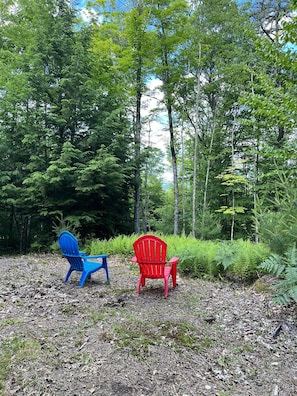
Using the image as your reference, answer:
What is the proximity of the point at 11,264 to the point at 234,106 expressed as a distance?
978 centimetres

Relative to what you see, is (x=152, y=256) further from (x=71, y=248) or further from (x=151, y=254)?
(x=71, y=248)

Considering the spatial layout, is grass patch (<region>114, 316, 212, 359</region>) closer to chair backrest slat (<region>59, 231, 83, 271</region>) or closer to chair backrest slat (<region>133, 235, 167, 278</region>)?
chair backrest slat (<region>133, 235, 167, 278</region>)

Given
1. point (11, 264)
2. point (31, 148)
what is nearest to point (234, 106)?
point (31, 148)

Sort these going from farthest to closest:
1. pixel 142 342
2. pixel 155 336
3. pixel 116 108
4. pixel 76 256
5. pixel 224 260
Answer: pixel 116 108 → pixel 224 260 → pixel 76 256 → pixel 155 336 → pixel 142 342

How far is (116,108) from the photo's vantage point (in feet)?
29.1

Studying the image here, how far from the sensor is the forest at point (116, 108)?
308 inches

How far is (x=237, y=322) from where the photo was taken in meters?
2.83

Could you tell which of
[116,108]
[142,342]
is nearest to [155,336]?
[142,342]

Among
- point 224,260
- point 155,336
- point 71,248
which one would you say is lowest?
point 155,336

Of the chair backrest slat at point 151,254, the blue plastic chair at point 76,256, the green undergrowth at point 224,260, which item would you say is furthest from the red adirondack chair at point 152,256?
the green undergrowth at point 224,260

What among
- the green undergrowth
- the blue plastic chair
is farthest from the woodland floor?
the green undergrowth

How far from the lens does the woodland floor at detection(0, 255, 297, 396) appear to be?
1.81 metres

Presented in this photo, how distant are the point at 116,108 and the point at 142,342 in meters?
7.84

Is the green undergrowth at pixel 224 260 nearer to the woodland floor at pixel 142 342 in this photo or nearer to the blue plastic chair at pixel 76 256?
the woodland floor at pixel 142 342
